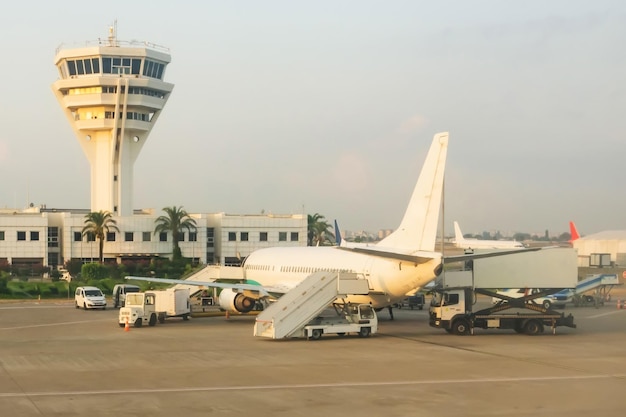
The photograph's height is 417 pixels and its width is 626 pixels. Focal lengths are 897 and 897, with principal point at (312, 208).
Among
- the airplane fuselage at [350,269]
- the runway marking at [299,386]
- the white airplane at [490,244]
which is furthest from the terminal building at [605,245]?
the runway marking at [299,386]

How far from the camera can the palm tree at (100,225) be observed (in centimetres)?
10950

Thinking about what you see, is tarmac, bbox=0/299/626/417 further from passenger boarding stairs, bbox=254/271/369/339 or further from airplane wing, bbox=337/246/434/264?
airplane wing, bbox=337/246/434/264

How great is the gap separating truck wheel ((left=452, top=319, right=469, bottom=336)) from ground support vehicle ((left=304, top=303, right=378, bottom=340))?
151 inches

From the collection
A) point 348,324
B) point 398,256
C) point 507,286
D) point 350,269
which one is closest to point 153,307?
point 350,269

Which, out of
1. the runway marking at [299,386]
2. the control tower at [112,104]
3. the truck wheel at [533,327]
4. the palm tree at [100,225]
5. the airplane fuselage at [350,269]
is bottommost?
→ the runway marking at [299,386]

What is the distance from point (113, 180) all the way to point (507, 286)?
78.5 meters

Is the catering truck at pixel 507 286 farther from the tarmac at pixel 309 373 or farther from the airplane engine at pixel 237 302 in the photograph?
the airplane engine at pixel 237 302

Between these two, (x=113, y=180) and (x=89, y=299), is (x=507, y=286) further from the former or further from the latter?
(x=113, y=180)

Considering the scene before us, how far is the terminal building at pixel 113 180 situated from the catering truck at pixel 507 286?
232ft

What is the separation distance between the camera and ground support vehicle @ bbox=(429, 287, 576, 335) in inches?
1692

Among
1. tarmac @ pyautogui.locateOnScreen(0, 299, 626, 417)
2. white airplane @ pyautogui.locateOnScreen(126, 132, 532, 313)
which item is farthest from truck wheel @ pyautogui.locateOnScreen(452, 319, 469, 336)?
white airplane @ pyautogui.locateOnScreen(126, 132, 532, 313)

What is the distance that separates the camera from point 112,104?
354ft

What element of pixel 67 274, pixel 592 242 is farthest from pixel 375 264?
pixel 592 242

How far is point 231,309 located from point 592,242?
68.5 meters
